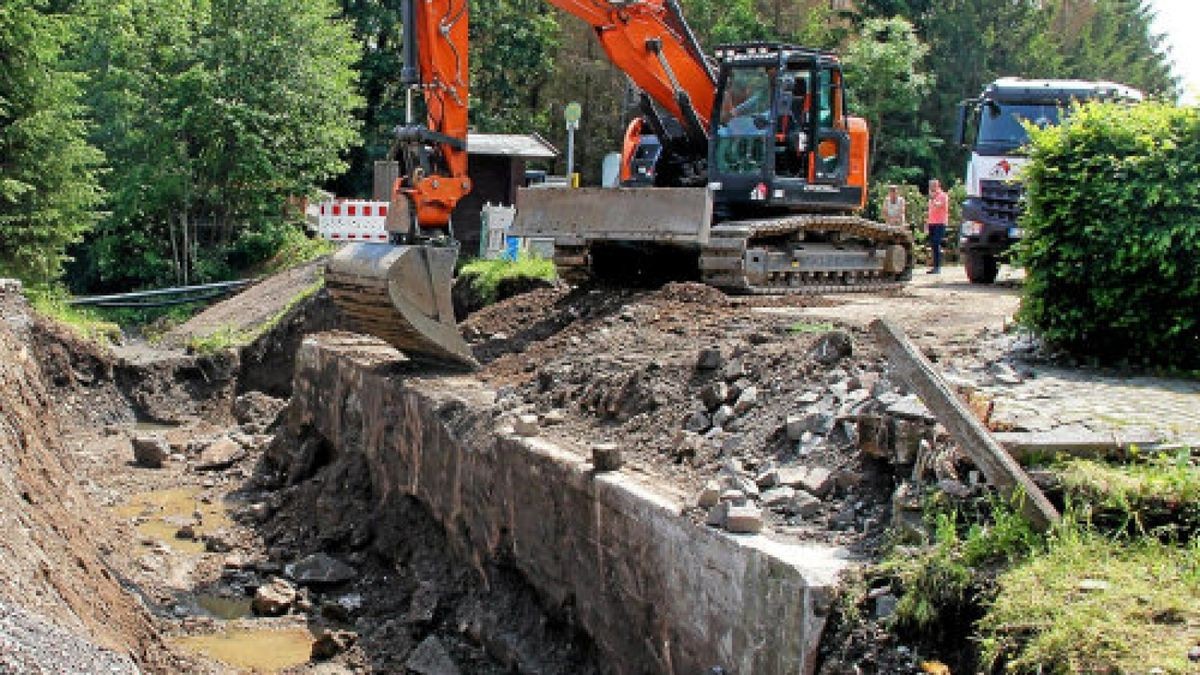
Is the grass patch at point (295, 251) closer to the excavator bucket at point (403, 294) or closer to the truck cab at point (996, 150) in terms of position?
the truck cab at point (996, 150)

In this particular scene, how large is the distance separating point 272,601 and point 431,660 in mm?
2042

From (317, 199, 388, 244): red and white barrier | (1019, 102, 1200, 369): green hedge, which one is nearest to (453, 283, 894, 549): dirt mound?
(1019, 102, 1200, 369): green hedge

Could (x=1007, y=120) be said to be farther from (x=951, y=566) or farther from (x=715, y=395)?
(x=951, y=566)

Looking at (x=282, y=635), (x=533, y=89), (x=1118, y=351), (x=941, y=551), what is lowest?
(x=282, y=635)

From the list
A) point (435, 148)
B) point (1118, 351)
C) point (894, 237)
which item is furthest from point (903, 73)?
point (1118, 351)

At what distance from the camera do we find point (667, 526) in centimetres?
645

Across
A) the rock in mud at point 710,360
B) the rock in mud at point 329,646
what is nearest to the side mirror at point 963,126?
the rock in mud at point 710,360

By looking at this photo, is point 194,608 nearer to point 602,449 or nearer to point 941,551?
point 602,449

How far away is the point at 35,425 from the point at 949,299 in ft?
29.4

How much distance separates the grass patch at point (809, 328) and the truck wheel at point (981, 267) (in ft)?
24.1

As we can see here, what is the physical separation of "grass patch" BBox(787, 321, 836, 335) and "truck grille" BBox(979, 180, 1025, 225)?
7115mm

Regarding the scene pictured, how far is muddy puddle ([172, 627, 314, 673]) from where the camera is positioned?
8719 mm

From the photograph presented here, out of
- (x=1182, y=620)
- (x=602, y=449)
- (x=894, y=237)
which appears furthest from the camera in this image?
(x=894, y=237)

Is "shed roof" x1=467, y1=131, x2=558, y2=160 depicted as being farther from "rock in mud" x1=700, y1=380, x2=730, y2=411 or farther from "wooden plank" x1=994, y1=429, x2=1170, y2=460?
"wooden plank" x1=994, y1=429, x2=1170, y2=460
